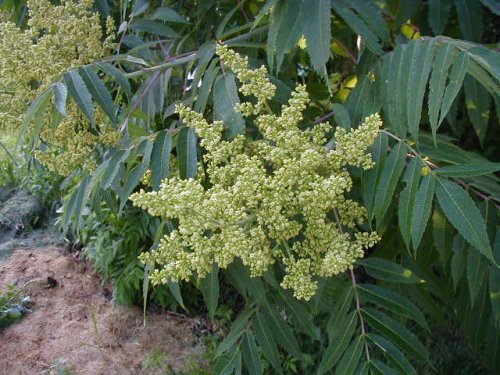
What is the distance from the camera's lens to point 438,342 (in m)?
3.61

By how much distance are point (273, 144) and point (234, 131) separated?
12 centimetres

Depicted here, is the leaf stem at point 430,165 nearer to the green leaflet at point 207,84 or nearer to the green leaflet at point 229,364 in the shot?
the green leaflet at point 207,84

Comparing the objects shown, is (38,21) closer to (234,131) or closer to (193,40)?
(193,40)

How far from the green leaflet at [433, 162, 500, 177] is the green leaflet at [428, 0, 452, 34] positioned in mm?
609

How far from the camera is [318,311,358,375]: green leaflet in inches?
65.3

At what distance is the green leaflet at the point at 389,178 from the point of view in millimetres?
1421

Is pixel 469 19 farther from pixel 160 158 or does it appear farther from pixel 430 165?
pixel 160 158

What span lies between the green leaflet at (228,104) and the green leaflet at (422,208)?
19.7 inches

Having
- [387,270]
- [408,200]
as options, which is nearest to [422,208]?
[408,200]

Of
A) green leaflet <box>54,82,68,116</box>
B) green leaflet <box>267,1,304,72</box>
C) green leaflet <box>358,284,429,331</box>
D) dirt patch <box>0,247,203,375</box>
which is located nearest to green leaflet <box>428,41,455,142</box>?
green leaflet <box>267,1,304,72</box>

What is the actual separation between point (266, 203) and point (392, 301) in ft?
2.09

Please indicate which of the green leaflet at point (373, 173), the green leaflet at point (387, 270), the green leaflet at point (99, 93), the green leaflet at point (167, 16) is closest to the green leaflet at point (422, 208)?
the green leaflet at point (373, 173)

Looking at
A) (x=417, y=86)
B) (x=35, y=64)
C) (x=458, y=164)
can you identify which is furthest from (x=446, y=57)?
(x=35, y=64)

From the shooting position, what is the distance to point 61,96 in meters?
1.65
